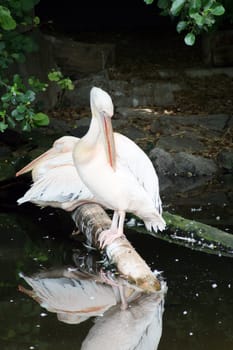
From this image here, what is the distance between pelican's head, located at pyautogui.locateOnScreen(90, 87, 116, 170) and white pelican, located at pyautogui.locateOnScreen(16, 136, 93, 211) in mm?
625

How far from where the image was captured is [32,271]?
379cm

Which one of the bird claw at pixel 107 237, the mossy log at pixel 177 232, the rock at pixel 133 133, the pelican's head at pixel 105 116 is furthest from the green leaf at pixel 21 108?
the rock at pixel 133 133

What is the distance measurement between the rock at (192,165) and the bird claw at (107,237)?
2.13m

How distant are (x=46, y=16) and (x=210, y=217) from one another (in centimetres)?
462

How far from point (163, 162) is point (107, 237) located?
219 centimetres

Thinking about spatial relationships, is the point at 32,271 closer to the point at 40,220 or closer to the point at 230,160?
the point at 40,220

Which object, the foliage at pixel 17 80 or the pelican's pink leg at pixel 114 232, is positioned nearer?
the pelican's pink leg at pixel 114 232

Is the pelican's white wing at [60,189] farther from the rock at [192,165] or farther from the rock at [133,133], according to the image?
the rock at [133,133]

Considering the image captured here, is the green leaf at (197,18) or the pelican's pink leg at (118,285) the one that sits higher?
the green leaf at (197,18)

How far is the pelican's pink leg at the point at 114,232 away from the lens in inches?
143

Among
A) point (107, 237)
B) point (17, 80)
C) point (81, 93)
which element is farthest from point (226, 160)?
point (107, 237)

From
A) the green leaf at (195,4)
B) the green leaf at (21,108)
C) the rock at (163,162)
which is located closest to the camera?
the green leaf at (195,4)

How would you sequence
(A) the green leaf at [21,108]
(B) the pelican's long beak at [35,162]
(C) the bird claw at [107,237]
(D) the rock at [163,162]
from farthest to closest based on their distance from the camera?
(D) the rock at [163,162]
(B) the pelican's long beak at [35,162]
(A) the green leaf at [21,108]
(C) the bird claw at [107,237]

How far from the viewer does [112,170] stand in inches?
140
